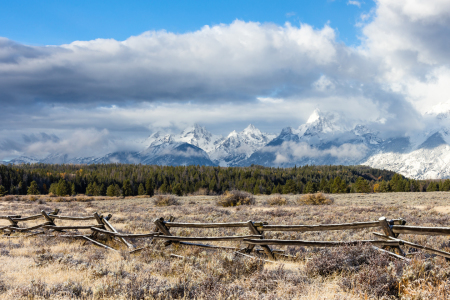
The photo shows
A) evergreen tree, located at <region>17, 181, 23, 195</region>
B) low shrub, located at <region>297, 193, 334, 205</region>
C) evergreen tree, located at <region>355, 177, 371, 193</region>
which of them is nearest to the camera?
low shrub, located at <region>297, 193, 334, 205</region>

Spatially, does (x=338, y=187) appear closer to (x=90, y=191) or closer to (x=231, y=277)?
(x=90, y=191)

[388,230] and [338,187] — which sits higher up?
→ [388,230]

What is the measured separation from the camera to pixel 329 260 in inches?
224

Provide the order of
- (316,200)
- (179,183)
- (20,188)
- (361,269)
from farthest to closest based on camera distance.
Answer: (20,188) → (179,183) → (316,200) → (361,269)

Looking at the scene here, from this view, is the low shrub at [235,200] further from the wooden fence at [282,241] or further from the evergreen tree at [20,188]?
the evergreen tree at [20,188]

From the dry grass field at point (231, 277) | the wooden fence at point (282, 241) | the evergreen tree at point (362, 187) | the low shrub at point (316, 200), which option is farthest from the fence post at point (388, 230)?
the evergreen tree at point (362, 187)

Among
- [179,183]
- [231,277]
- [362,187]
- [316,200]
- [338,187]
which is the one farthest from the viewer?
[179,183]

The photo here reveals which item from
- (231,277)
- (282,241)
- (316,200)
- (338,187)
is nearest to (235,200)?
(316,200)

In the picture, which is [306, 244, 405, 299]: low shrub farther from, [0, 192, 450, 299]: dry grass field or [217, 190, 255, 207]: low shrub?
[217, 190, 255, 207]: low shrub

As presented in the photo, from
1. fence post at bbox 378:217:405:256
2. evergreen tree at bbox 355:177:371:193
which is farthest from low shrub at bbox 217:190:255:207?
evergreen tree at bbox 355:177:371:193

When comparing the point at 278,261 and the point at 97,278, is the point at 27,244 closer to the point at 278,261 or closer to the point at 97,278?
the point at 97,278

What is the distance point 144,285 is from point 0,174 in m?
119

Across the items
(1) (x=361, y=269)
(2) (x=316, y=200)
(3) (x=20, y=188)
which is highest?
(1) (x=361, y=269)


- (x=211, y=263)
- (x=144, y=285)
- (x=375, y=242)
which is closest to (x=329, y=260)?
(x=375, y=242)
